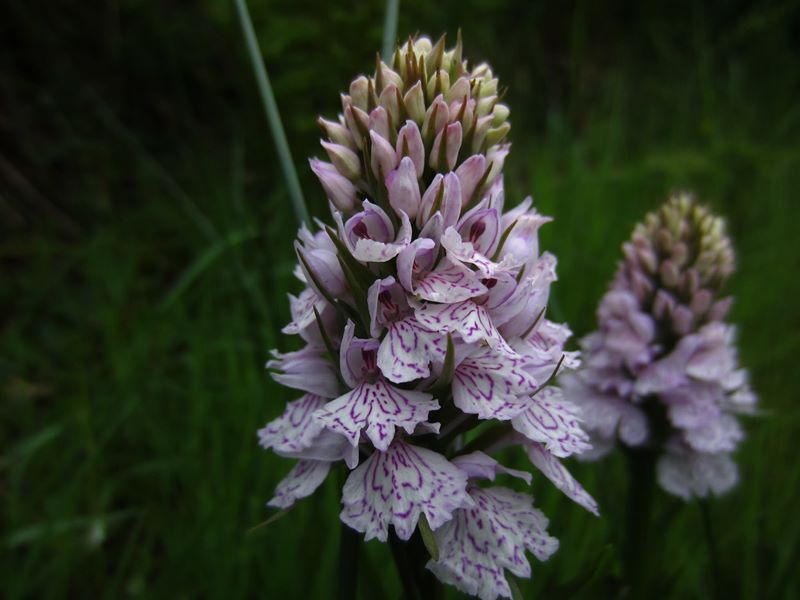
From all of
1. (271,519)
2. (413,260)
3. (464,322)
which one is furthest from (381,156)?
(271,519)

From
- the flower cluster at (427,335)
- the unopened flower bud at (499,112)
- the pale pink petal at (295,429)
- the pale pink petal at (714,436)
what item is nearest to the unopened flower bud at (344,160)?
the flower cluster at (427,335)

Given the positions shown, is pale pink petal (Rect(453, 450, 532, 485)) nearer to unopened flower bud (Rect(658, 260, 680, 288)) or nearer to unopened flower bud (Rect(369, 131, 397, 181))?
unopened flower bud (Rect(369, 131, 397, 181))

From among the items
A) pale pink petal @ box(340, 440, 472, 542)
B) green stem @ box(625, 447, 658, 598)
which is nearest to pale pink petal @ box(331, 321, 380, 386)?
pale pink petal @ box(340, 440, 472, 542)

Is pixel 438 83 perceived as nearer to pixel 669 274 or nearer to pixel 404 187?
pixel 404 187

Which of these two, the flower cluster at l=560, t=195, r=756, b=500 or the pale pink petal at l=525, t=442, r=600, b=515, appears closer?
the pale pink petal at l=525, t=442, r=600, b=515

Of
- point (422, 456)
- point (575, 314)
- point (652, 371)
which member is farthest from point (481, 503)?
point (575, 314)

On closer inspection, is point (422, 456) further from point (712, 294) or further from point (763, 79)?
point (763, 79)

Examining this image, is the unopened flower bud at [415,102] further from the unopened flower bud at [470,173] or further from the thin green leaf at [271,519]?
the thin green leaf at [271,519]
